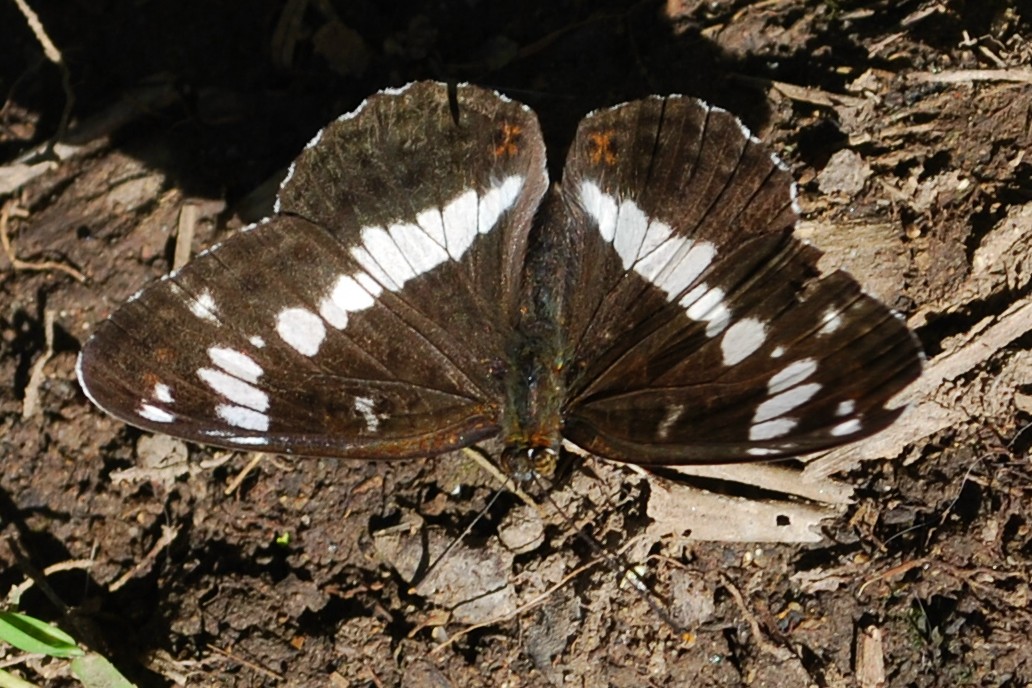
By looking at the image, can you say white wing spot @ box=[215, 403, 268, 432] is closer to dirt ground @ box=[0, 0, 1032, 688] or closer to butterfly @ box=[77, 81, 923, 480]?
butterfly @ box=[77, 81, 923, 480]

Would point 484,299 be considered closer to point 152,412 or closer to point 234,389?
point 234,389

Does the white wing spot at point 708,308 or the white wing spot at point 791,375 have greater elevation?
the white wing spot at point 708,308

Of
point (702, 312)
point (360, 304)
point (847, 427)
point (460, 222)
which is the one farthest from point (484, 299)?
point (847, 427)

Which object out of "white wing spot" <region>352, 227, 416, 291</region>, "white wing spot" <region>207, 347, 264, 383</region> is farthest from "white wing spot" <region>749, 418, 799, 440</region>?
"white wing spot" <region>207, 347, 264, 383</region>

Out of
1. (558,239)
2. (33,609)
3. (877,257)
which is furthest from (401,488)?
(877,257)

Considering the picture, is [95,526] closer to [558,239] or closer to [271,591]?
[271,591]

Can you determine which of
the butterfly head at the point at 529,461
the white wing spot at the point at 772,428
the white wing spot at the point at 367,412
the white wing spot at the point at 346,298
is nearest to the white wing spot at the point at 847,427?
the white wing spot at the point at 772,428

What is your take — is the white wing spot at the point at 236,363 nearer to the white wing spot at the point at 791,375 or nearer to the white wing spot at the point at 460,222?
the white wing spot at the point at 460,222
